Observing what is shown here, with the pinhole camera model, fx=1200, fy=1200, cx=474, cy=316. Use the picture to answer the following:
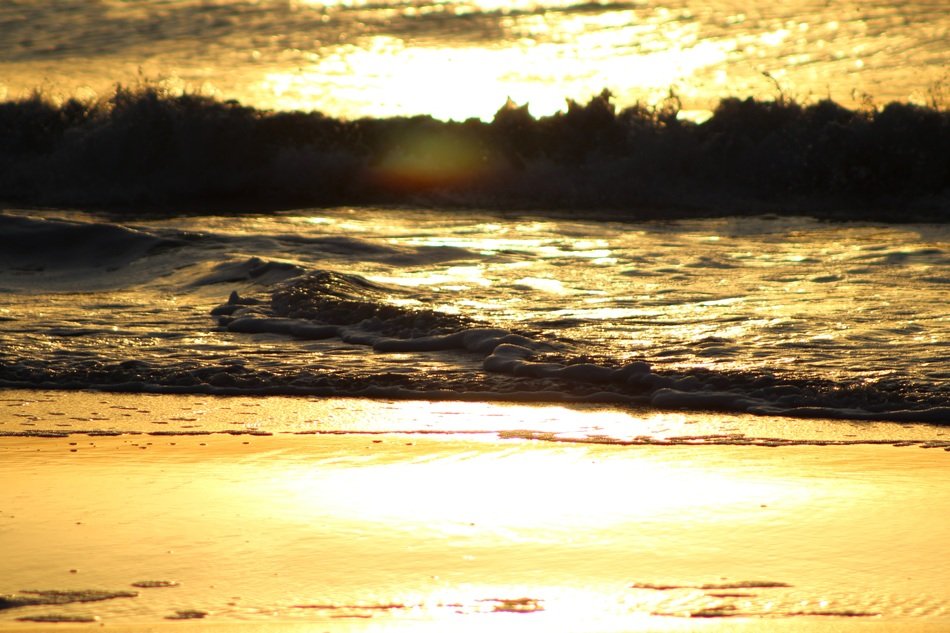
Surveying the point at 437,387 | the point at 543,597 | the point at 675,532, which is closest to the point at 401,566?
the point at 543,597

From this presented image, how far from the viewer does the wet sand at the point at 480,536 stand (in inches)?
109

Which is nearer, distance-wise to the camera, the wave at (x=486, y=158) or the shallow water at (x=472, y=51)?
the wave at (x=486, y=158)

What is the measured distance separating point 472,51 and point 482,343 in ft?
46.9

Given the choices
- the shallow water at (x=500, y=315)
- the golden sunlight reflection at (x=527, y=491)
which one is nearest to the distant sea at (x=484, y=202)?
the shallow water at (x=500, y=315)

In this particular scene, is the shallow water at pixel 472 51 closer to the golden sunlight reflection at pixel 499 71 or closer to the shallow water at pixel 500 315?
the golden sunlight reflection at pixel 499 71

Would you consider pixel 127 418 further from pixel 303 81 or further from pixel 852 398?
pixel 303 81

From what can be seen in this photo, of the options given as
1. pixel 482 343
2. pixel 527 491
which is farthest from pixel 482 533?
pixel 482 343

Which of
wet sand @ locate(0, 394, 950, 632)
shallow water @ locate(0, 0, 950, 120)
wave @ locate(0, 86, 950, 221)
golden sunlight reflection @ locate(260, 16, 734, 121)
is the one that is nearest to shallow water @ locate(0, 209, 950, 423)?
wet sand @ locate(0, 394, 950, 632)

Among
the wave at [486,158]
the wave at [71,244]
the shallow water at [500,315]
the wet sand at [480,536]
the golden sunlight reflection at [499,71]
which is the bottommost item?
the wet sand at [480,536]

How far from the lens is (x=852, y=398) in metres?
5.12

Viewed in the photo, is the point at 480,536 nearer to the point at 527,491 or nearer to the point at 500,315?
the point at 527,491

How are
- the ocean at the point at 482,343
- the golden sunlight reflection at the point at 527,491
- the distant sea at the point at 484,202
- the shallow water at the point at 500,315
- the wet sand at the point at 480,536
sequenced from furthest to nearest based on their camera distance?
the distant sea at the point at 484,202 → the shallow water at the point at 500,315 → the golden sunlight reflection at the point at 527,491 → the ocean at the point at 482,343 → the wet sand at the point at 480,536

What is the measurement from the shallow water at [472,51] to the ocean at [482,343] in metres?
0.15

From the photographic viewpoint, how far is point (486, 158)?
15.4 meters
